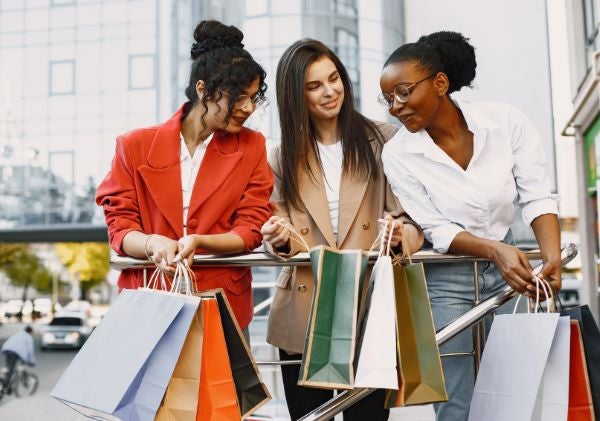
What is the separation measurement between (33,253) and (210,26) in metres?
47.0

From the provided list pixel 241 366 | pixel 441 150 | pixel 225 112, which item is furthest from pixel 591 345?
pixel 225 112

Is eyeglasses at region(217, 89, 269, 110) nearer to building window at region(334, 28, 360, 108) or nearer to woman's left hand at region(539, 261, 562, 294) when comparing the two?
woman's left hand at region(539, 261, 562, 294)

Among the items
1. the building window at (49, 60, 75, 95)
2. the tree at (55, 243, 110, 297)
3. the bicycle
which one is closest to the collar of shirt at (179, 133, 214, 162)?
the bicycle

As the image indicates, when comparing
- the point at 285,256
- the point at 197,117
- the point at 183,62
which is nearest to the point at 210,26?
the point at 197,117

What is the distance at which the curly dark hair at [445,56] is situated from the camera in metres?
2.73

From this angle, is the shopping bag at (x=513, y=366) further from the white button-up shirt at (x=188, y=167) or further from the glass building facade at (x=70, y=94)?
the glass building facade at (x=70, y=94)

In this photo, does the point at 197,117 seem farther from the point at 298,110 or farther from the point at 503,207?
the point at 503,207

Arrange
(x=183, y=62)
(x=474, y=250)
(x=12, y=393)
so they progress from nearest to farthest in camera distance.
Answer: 1. (x=474, y=250)
2. (x=12, y=393)
3. (x=183, y=62)

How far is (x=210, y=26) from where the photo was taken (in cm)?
281

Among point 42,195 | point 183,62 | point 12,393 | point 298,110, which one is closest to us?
point 298,110

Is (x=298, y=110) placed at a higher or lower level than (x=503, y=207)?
higher

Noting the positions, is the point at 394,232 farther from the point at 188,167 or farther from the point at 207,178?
the point at 188,167

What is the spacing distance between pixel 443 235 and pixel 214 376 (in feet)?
3.17

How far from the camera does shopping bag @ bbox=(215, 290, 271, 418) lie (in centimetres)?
220
